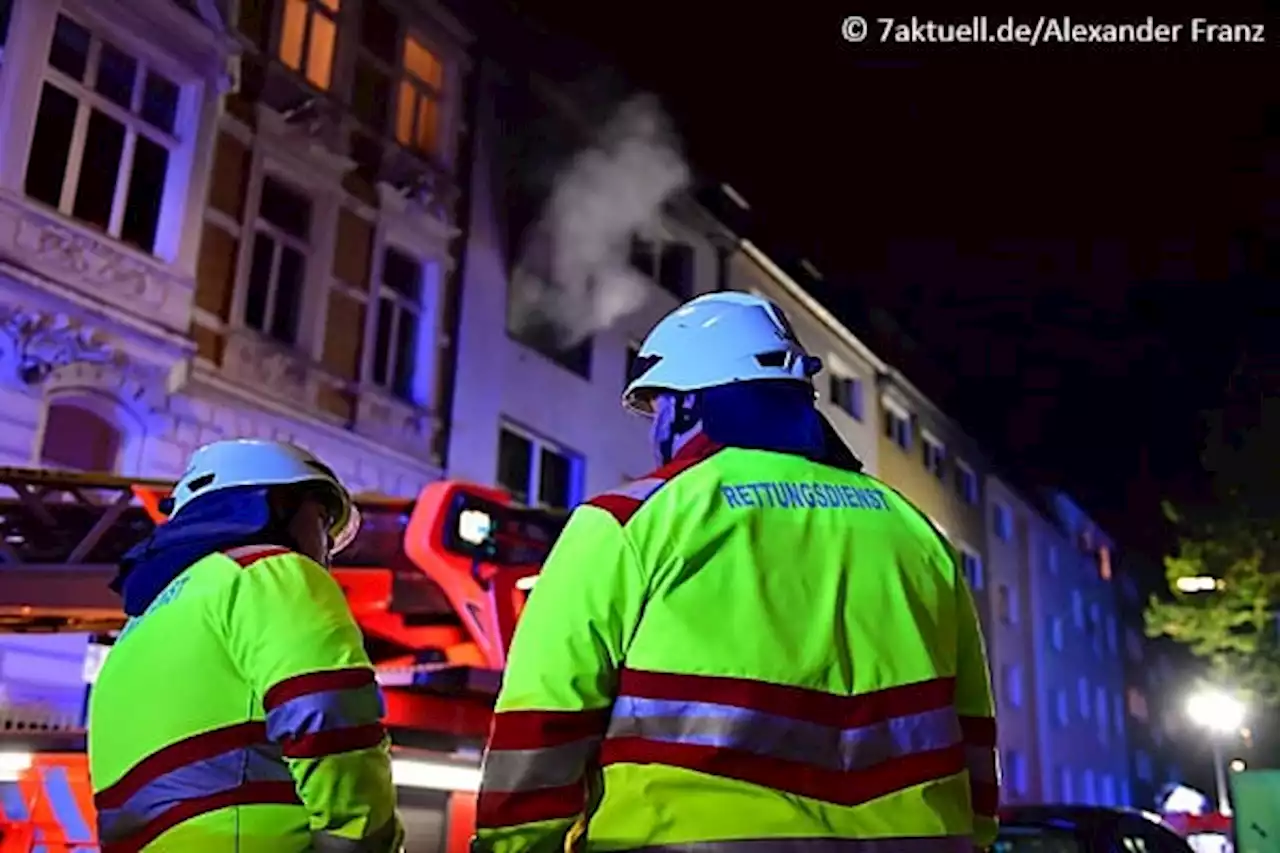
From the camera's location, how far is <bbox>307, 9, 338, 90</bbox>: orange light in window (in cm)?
1111

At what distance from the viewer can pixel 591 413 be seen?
48.2 ft

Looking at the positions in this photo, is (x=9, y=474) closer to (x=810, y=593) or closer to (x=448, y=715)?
(x=448, y=715)

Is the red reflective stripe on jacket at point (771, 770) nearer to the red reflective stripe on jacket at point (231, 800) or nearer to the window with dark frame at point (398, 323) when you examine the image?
the red reflective stripe on jacket at point (231, 800)

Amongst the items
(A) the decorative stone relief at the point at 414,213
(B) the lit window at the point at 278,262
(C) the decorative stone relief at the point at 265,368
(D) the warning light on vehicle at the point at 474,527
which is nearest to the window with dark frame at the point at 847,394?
(A) the decorative stone relief at the point at 414,213

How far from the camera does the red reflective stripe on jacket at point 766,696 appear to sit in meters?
1.76

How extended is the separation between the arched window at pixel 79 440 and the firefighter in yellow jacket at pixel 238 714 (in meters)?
6.56

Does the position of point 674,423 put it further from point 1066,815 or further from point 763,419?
point 1066,815

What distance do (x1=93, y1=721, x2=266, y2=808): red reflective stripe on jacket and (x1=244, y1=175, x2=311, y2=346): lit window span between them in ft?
26.6

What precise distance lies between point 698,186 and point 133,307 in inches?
387

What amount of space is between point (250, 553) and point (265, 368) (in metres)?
7.88

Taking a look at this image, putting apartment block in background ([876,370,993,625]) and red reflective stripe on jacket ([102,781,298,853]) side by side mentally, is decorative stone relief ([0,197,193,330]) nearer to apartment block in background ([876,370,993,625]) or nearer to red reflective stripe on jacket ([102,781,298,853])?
red reflective stripe on jacket ([102,781,298,853])

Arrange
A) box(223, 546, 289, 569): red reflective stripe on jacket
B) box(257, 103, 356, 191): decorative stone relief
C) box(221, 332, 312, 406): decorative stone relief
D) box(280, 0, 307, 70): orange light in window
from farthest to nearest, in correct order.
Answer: box(280, 0, 307, 70): orange light in window, box(257, 103, 356, 191): decorative stone relief, box(221, 332, 312, 406): decorative stone relief, box(223, 546, 289, 569): red reflective stripe on jacket

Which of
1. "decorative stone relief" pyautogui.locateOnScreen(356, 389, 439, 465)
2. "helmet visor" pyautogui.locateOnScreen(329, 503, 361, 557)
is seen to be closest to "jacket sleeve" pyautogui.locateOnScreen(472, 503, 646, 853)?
"helmet visor" pyautogui.locateOnScreen(329, 503, 361, 557)

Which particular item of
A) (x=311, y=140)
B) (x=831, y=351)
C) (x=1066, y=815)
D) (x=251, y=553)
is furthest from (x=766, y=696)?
(x=831, y=351)
